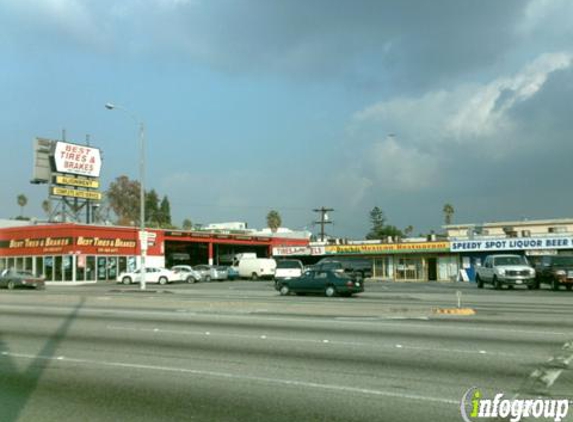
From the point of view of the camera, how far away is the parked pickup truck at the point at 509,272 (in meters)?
34.7

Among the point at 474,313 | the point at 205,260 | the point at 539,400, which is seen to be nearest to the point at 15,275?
the point at 205,260

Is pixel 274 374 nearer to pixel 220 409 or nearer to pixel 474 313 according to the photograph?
pixel 220 409

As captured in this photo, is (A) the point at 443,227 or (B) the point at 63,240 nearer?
(B) the point at 63,240

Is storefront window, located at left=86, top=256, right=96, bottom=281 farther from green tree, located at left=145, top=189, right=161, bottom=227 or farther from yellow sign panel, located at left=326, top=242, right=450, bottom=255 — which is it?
green tree, located at left=145, top=189, right=161, bottom=227

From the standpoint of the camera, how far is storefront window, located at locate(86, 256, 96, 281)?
55781 mm

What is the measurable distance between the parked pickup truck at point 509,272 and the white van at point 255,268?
26.8 meters

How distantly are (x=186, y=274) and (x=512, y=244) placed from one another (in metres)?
29.3

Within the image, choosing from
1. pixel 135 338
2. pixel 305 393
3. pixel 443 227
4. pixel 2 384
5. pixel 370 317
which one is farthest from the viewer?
pixel 443 227

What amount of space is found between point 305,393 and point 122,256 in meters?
54.0

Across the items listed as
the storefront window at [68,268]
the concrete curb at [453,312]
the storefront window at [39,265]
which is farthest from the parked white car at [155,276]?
the concrete curb at [453,312]

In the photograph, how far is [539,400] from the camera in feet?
24.7

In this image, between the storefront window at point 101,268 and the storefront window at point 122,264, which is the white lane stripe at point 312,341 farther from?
the storefront window at point 122,264

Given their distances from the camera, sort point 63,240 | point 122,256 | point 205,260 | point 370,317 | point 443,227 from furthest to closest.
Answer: point 443,227 < point 205,260 < point 122,256 < point 63,240 < point 370,317

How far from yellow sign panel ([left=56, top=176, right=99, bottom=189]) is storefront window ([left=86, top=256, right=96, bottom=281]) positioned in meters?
10.8
